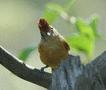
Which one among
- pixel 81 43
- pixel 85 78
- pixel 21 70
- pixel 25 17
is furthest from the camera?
pixel 25 17

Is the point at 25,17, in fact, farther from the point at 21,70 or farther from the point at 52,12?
the point at 21,70

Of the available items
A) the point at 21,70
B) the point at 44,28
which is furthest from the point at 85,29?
the point at 21,70

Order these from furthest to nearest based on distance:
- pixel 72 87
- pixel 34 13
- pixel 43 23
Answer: pixel 34 13
pixel 43 23
pixel 72 87

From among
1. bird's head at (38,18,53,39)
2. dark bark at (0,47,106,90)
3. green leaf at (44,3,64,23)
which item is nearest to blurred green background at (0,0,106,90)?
green leaf at (44,3,64,23)

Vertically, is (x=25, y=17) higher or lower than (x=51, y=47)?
lower

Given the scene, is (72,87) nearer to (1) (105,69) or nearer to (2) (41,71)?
(1) (105,69)

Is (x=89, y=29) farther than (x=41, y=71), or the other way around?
(x=89, y=29)

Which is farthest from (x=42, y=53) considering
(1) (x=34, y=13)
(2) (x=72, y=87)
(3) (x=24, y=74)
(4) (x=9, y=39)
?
(1) (x=34, y=13)

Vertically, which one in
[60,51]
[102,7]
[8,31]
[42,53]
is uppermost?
[60,51]
